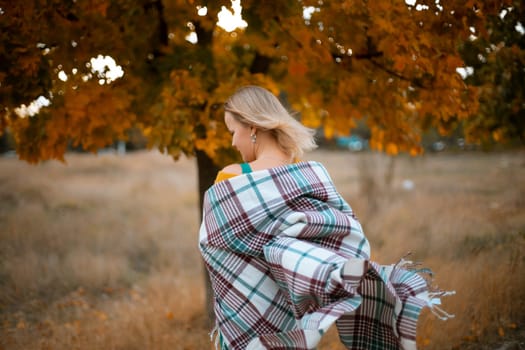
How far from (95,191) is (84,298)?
735 cm

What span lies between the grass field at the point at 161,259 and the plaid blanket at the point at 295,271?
5.28 ft

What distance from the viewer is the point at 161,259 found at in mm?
7223

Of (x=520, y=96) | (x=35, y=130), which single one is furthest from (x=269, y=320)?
(x=520, y=96)

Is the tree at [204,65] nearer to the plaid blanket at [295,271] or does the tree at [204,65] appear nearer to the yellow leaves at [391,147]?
the yellow leaves at [391,147]

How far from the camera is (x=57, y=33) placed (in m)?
2.94

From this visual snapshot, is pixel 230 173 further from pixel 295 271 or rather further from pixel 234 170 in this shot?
pixel 295 271

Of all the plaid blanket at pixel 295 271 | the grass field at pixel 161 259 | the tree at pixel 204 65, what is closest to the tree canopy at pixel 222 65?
the tree at pixel 204 65

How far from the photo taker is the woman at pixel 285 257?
1905 millimetres

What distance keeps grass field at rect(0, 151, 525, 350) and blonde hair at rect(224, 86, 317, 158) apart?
80.3 inches

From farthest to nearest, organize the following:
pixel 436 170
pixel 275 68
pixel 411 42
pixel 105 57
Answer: pixel 436 170
pixel 275 68
pixel 105 57
pixel 411 42

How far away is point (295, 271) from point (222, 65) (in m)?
2.73

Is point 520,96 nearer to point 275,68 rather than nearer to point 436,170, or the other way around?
point 275,68

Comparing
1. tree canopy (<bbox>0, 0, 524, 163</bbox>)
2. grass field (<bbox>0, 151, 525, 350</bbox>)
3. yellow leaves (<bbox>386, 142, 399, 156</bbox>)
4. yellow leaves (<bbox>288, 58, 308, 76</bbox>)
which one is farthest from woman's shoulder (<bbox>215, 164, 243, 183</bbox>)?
yellow leaves (<bbox>386, 142, 399, 156</bbox>)

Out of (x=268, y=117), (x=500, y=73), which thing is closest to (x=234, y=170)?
(x=268, y=117)
